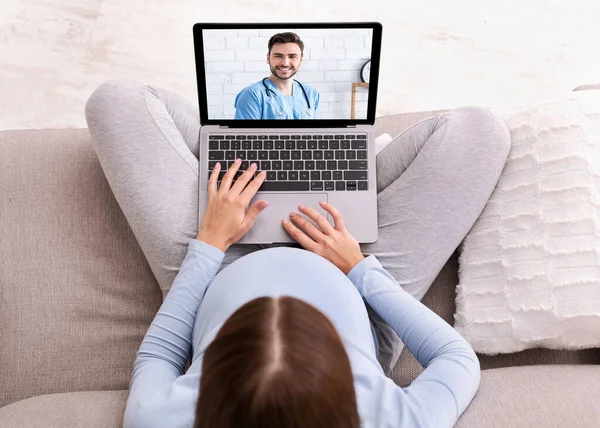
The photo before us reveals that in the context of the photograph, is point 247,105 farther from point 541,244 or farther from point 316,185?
point 541,244

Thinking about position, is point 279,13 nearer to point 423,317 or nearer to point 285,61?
point 285,61

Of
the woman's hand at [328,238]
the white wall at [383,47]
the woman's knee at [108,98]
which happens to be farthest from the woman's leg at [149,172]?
the white wall at [383,47]

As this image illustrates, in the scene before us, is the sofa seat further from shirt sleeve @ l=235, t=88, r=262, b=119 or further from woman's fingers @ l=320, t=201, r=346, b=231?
shirt sleeve @ l=235, t=88, r=262, b=119

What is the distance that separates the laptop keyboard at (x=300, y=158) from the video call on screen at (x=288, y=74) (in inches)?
1.7

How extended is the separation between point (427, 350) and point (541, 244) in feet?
0.99

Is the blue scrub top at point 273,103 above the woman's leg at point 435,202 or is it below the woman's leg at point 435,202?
above

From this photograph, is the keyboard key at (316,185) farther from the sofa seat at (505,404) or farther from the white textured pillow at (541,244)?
the sofa seat at (505,404)

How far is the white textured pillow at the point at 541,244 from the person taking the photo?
1053 mm

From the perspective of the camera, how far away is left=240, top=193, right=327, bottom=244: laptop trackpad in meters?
1.15

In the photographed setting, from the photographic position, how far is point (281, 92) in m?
1.16

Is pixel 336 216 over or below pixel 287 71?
below

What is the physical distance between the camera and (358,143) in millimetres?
1193

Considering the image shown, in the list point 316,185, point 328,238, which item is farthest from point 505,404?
point 316,185

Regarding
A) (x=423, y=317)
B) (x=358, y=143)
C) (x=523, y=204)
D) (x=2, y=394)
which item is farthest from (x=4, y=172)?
(x=523, y=204)
